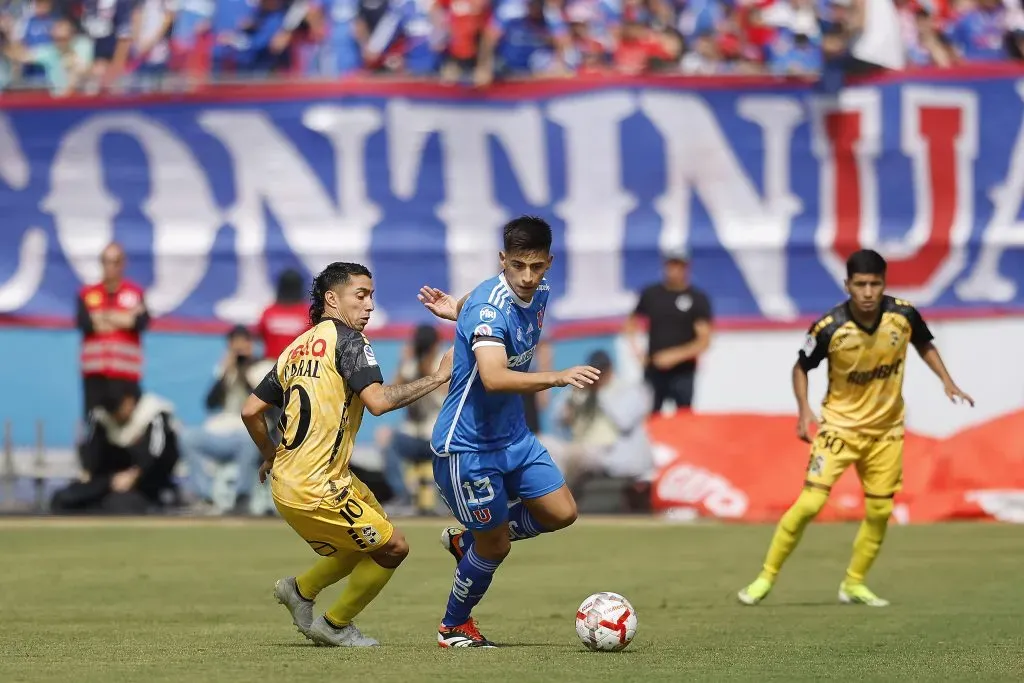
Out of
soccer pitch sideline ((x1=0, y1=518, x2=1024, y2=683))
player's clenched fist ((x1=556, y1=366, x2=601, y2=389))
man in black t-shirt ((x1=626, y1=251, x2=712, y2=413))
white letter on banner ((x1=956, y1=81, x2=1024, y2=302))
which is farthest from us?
white letter on banner ((x1=956, y1=81, x2=1024, y2=302))

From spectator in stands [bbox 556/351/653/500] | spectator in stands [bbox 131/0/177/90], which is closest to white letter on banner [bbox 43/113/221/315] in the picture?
spectator in stands [bbox 131/0/177/90]

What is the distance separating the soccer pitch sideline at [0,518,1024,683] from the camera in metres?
8.03

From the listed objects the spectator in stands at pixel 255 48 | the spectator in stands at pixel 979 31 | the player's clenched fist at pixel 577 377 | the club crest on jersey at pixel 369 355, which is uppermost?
the spectator in stands at pixel 979 31

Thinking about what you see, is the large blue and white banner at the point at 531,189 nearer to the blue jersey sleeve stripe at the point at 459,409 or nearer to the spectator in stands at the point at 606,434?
the spectator in stands at the point at 606,434

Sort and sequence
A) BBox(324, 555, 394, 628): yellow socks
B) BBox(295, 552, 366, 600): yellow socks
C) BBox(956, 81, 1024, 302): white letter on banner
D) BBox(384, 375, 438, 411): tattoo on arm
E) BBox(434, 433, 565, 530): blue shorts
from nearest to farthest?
BBox(384, 375, 438, 411): tattoo on arm, BBox(434, 433, 565, 530): blue shorts, BBox(324, 555, 394, 628): yellow socks, BBox(295, 552, 366, 600): yellow socks, BBox(956, 81, 1024, 302): white letter on banner

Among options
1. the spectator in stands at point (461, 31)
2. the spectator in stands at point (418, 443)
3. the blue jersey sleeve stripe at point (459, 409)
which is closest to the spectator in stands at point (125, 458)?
the spectator in stands at point (418, 443)

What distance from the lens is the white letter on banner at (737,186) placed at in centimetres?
1878

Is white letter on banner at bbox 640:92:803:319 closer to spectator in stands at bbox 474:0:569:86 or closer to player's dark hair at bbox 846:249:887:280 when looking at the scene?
spectator in stands at bbox 474:0:569:86

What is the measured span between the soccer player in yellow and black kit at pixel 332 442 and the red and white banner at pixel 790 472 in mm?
8664

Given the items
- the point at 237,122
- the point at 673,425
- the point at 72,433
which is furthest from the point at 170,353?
the point at 673,425

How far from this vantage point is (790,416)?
56.6 feet

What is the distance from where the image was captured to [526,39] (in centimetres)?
2019

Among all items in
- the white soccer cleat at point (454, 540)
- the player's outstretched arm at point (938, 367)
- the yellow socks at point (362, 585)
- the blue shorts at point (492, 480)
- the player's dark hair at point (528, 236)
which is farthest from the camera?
the player's outstretched arm at point (938, 367)

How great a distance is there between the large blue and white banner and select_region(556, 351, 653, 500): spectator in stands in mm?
1210
